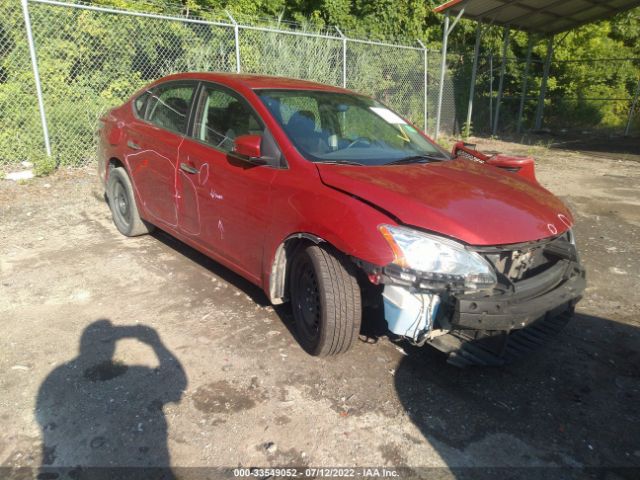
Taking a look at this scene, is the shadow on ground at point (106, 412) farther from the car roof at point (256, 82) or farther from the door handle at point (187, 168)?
the car roof at point (256, 82)

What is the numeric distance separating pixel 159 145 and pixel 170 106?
0.39 meters

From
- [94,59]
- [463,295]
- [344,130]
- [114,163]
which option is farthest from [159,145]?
[94,59]

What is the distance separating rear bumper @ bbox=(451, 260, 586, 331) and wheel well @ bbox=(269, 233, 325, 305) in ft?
3.43

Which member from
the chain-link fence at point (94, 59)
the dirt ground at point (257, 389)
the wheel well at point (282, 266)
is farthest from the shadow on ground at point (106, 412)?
the chain-link fence at point (94, 59)

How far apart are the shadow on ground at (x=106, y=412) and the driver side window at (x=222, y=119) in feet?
5.06

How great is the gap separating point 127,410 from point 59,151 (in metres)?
6.60

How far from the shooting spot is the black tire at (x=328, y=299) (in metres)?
2.87

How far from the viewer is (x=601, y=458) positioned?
2.43 m

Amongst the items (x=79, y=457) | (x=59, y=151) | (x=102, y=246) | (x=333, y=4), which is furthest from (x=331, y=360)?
(x=333, y=4)

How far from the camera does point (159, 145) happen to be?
428 centimetres

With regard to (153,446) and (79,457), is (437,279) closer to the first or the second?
(153,446)

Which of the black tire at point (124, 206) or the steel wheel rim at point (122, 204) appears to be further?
the steel wheel rim at point (122, 204)

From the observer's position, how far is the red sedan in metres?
2.59

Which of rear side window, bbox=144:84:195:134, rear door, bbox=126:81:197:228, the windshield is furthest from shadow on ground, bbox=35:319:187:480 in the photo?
A: rear side window, bbox=144:84:195:134
